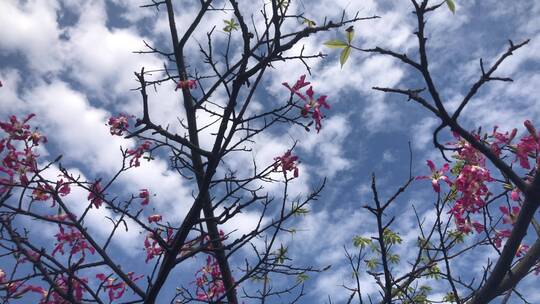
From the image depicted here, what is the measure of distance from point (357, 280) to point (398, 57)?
4.47ft

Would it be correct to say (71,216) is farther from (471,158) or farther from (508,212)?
(508,212)

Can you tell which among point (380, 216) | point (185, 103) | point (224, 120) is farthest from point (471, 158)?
point (185, 103)

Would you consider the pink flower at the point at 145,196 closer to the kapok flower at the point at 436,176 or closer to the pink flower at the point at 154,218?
the pink flower at the point at 154,218

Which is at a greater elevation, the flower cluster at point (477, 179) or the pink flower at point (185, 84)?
the pink flower at point (185, 84)

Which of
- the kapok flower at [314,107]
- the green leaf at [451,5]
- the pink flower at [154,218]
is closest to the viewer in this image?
the green leaf at [451,5]

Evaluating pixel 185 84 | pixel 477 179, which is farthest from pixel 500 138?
pixel 185 84

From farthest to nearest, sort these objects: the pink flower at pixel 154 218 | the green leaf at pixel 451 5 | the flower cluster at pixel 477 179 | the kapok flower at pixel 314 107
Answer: the pink flower at pixel 154 218, the kapok flower at pixel 314 107, the flower cluster at pixel 477 179, the green leaf at pixel 451 5

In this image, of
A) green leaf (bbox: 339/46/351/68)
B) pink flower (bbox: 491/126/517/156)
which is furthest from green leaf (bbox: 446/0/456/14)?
pink flower (bbox: 491/126/517/156)

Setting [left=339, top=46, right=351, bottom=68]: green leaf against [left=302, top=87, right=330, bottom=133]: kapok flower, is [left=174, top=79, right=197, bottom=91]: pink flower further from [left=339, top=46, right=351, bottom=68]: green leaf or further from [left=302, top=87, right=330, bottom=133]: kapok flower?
[left=339, top=46, right=351, bottom=68]: green leaf

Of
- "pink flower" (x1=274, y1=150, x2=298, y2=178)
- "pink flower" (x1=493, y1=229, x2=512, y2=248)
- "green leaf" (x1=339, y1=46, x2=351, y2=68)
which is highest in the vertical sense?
"pink flower" (x1=274, y1=150, x2=298, y2=178)

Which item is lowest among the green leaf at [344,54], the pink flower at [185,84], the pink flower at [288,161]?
the green leaf at [344,54]

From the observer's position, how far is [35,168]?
4.01 metres

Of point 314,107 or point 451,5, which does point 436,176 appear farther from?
point 451,5

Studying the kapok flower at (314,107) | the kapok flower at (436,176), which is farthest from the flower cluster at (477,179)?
the kapok flower at (314,107)
